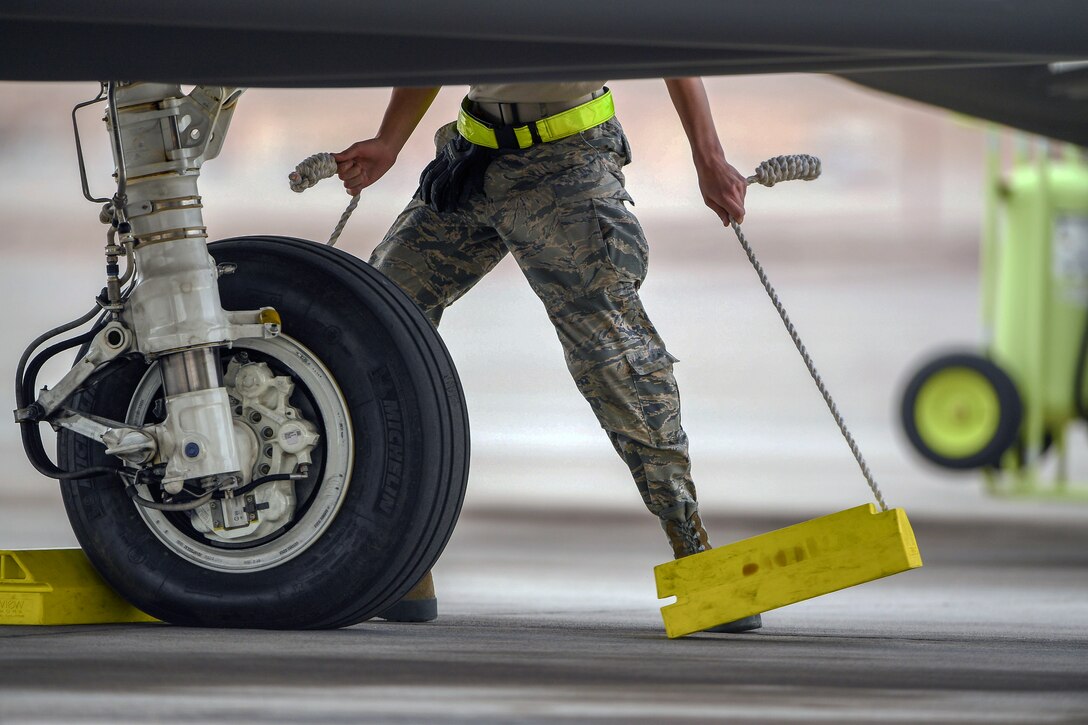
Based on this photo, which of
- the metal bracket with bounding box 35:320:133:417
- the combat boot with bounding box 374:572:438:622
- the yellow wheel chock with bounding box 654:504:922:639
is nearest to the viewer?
the yellow wheel chock with bounding box 654:504:922:639

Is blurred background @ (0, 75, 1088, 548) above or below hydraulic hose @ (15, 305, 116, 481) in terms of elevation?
above

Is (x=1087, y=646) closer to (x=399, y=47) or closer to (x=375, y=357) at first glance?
(x=375, y=357)

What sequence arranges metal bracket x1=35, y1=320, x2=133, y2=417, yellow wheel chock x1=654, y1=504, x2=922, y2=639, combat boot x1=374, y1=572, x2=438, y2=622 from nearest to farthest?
1. yellow wheel chock x1=654, y1=504, x2=922, y2=639
2. metal bracket x1=35, y1=320, x2=133, y2=417
3. combat boot x1=374, y1=572, x2=438, y2=622

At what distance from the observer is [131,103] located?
2645 millimetres

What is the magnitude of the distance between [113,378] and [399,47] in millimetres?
836

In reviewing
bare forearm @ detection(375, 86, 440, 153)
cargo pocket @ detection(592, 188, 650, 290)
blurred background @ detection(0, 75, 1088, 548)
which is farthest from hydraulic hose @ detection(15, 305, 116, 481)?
blurred background @ detection(0, 75, 1088, 548)

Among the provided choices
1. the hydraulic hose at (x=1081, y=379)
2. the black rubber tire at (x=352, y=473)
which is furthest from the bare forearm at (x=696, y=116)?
the hydraulic hose at (x=1081, y=379)

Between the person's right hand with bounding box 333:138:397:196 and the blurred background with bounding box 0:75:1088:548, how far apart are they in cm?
259

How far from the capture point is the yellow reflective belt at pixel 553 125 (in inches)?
115

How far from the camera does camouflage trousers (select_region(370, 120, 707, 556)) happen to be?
9.37 ft

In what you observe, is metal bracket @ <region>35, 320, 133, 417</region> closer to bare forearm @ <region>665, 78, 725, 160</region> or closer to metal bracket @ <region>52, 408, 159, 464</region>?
metal bracket @ <region>52, 408, 159, 464</region>

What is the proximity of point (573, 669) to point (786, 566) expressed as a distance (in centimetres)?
51

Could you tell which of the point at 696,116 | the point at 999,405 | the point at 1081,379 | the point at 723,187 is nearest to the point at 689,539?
the point at 723,187

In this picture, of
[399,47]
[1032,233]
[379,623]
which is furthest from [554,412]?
[399,47]
